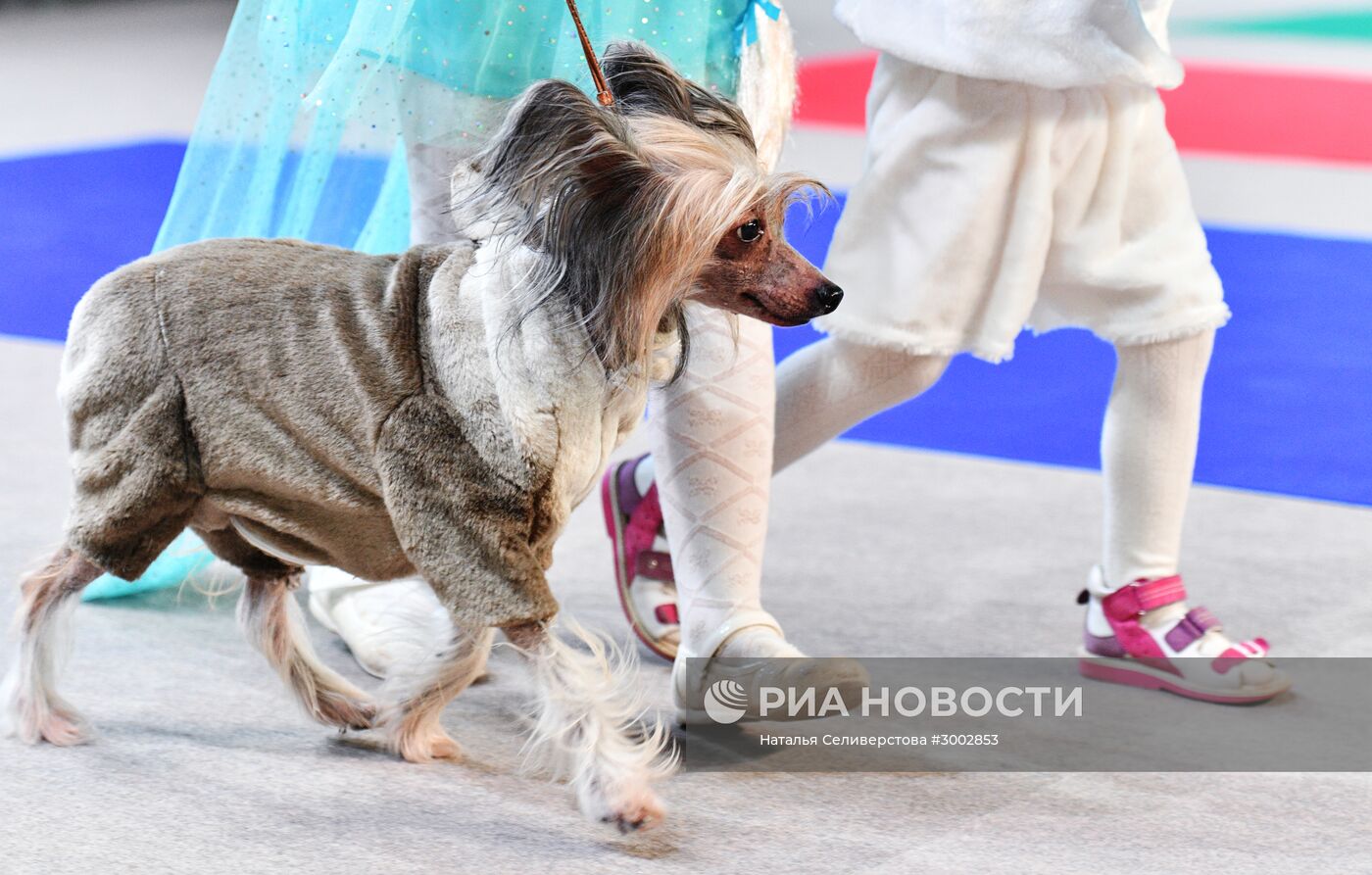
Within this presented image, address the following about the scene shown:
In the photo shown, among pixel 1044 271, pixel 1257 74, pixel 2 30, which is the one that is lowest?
pixel 2 30

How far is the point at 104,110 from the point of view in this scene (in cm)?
698

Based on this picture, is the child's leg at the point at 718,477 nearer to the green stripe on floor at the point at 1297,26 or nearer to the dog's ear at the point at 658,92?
the dog's ear at the point at 658,92

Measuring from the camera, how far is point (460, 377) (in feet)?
5.23

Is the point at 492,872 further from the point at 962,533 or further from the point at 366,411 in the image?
the point at 962,533

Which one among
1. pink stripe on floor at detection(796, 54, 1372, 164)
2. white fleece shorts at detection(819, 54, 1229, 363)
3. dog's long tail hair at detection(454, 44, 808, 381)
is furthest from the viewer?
pink stripe on floor at detection(796, 54, 1372, 164)

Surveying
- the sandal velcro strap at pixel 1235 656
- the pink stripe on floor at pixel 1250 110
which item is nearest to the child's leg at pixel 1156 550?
the sandal velcro strap at pixel 1235 656

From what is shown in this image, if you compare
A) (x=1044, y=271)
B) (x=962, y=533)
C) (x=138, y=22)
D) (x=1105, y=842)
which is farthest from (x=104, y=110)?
(x=1105, y=842)

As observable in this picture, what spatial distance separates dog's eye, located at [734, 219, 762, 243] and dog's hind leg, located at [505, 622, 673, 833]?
0.45m

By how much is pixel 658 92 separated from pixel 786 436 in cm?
75

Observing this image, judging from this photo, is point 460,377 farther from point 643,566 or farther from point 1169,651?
point 1169,651

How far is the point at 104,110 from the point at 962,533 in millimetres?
5401

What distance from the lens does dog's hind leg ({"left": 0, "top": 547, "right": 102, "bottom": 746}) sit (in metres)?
1.82

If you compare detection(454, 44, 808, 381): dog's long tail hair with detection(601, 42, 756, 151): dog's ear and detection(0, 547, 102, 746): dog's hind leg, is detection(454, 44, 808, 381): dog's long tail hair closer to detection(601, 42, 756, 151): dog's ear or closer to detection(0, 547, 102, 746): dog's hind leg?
detection(601, 42, 756, 151): dog's ear

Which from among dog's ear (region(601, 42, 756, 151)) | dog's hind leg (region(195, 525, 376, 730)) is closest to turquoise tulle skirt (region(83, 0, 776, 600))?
dog's ear (region(601, 42, 756, 151))
